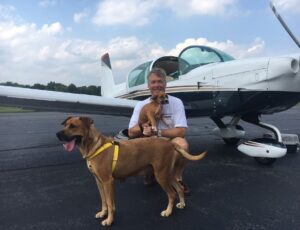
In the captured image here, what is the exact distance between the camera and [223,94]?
5789 millimetres

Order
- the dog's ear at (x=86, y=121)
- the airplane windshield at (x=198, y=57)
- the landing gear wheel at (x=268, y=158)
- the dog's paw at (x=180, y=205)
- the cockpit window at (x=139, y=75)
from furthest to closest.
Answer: the cockpit window at (x=139, y=75) → the airplane windshield at (x=198, y=57) → the landing gear wheel at (x=268, y=158) → the dog's paw at (x=180, y=205) → the dog's ear at (x=86, y=121)

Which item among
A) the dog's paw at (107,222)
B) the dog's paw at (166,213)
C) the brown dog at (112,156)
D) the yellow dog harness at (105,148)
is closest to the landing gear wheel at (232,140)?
the brown dog at (112,156)

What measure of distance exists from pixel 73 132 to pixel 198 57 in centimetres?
453

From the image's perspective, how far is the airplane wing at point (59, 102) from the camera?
5.77m

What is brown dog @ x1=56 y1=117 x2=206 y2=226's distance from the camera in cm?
288

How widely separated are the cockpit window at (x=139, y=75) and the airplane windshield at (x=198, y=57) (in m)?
1.05

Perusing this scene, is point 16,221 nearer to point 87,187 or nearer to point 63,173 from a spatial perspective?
point 87,187

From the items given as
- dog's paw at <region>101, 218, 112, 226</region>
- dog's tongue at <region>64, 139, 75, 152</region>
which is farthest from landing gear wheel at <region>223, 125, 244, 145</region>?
dog's tongue at <region>64, 139, 75, 152</region>

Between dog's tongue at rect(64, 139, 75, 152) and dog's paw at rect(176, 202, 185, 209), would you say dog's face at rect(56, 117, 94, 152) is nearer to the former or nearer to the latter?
dog's tongue at rect(64, 139, 75, 152)

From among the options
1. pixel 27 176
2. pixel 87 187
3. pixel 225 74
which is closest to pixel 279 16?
pixel 225 74

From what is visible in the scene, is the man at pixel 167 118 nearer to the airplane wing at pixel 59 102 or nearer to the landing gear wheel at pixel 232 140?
the airplane wing at pixel 59 102

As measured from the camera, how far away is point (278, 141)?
536cm

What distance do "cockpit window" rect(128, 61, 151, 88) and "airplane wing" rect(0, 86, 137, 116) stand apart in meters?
1.09

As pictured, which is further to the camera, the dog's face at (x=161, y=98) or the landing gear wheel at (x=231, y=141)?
the landing gear wheel at (x=231, y=141)
